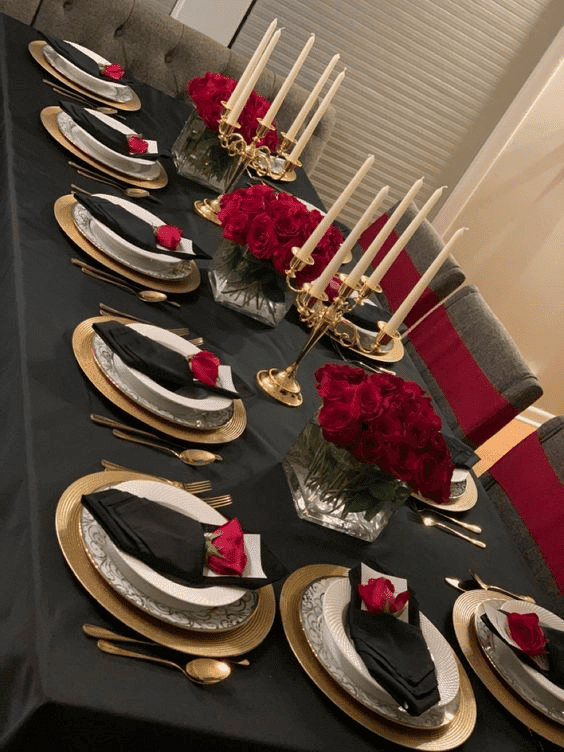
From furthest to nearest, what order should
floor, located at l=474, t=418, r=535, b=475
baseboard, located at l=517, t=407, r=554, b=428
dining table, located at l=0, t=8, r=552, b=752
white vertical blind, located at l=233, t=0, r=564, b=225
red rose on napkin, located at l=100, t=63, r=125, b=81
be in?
1. baseboard, located at l=517, t=407, r=554, b=428
2. floor, located at l=474, t=418, r=535, b=475
3. white vertical blind, located at l=233, t=0, r=564, b=225
4. red rose on napkin, located at l=100, t=63, r=125, b=81
5. dining table, located at l=0, t=8, r=552, b=752

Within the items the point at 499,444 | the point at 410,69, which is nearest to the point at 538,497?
the point at 499,444

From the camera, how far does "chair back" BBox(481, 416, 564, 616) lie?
4.99 ft

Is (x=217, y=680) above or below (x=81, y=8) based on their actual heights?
below

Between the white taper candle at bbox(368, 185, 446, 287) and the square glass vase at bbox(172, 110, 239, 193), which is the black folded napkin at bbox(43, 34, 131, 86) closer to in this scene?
the square glass vase at bbox(172, 110, 239, 193)

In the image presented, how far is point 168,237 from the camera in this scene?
1394 mm

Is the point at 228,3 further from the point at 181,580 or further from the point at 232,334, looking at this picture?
the point at 181,580

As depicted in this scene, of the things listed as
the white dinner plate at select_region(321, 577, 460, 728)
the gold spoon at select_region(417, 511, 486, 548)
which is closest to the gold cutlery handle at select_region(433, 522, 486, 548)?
the gold spoon at select_region(417, 511, 486, 548)

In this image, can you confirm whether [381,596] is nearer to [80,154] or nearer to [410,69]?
[80,154]

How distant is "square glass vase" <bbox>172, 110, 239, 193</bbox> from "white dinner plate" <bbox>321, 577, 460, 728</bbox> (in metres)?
1.08

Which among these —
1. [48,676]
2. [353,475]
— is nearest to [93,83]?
[353,475]

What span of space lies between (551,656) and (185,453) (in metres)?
0.58

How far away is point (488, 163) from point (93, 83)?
1.94 m

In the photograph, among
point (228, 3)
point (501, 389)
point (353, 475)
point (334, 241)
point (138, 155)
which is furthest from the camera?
point (228, 3)

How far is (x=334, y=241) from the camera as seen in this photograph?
4.35 feet
